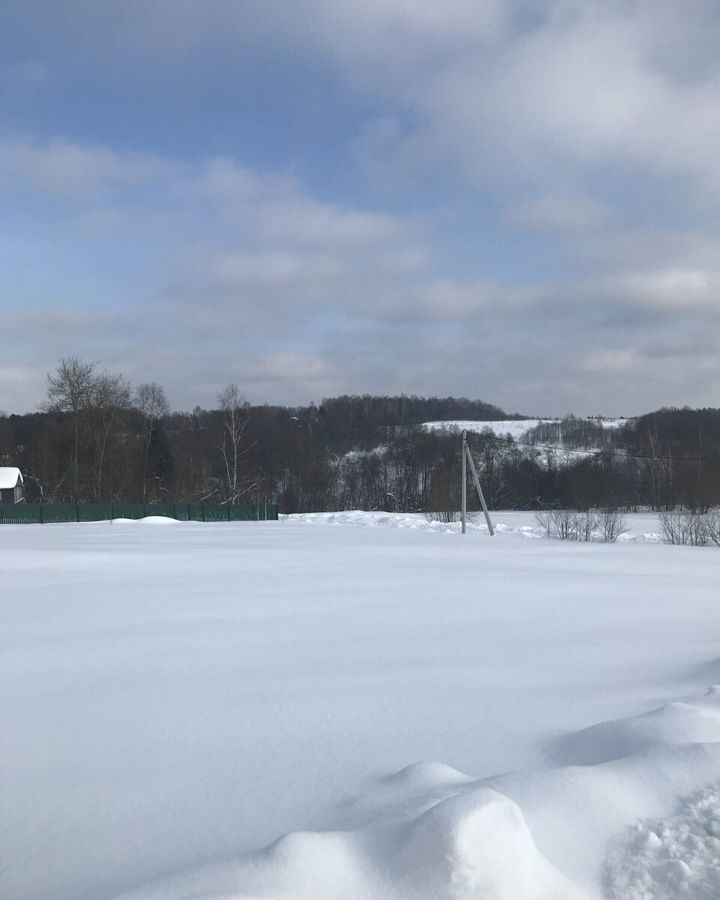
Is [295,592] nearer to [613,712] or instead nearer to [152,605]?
[152,605]

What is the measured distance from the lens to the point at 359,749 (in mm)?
4238

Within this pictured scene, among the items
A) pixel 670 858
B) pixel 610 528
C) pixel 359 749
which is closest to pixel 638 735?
pixel 670 858

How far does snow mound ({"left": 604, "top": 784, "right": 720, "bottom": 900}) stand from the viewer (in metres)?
2.66

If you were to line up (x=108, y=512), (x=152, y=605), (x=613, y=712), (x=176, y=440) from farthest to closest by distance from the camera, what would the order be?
(x=176, y=440) < (x=108, y=512) < (x=152, y=605) < (x=613, y=712)

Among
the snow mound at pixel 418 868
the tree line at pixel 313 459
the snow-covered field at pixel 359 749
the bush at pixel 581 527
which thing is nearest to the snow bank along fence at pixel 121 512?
the tree line at pixel 313 459

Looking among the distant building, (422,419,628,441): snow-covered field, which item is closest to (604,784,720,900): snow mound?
the distant building

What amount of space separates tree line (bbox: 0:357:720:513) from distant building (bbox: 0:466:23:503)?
2.05 m

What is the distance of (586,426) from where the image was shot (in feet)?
331

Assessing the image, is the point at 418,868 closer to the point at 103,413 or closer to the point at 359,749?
the point at 359,749

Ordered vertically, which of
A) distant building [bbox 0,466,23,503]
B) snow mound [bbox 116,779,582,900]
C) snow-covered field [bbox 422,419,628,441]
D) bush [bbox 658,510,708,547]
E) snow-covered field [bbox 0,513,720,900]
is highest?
snow-covered field [bbox 422,419,628,441]

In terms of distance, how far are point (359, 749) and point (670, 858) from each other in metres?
1.80

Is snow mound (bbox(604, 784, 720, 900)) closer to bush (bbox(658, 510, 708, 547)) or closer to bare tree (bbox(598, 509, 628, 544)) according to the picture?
bush (bbox(658, 510, 708, 547))

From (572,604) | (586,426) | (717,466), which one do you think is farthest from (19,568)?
(586,426)

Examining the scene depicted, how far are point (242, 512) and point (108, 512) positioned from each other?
6975 mm
